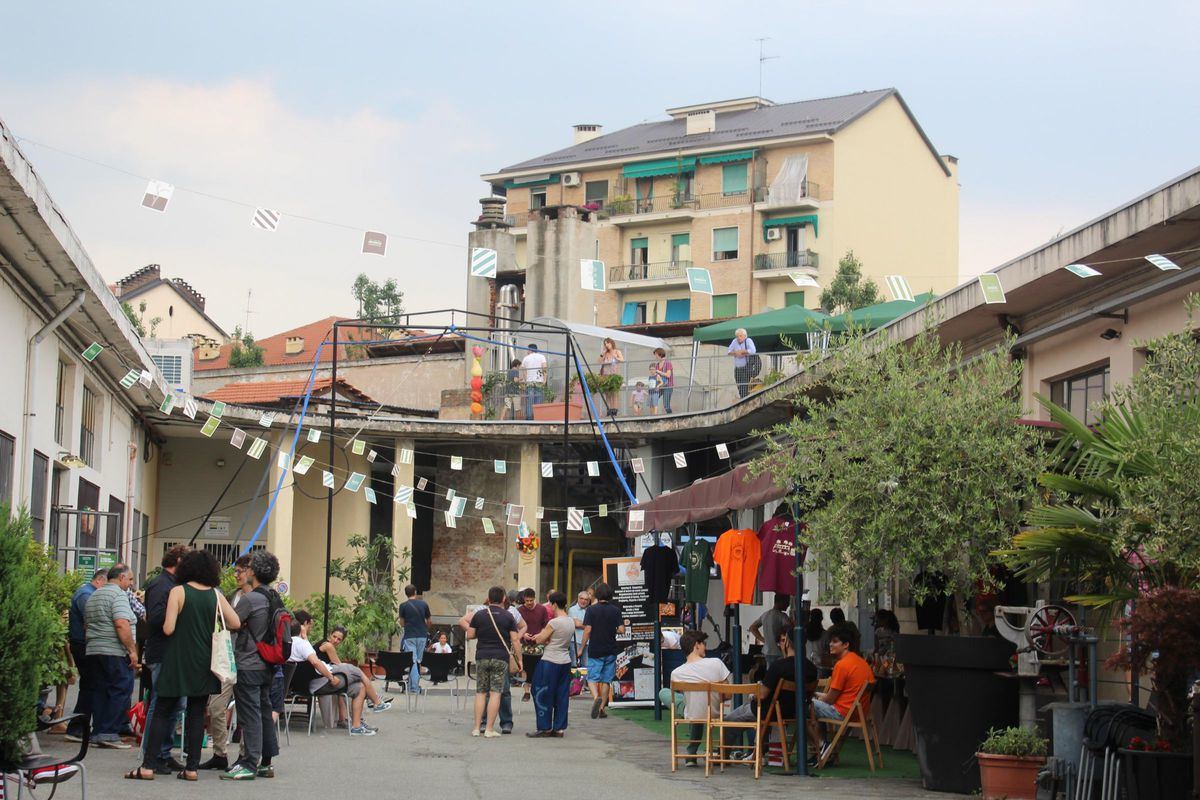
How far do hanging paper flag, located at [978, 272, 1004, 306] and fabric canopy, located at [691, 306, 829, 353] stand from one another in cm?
1542

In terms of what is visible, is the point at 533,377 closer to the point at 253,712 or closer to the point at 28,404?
the point at 28,404

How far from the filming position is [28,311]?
16984mm

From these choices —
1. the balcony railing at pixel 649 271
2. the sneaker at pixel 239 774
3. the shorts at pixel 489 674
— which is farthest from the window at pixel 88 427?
the balcony railing at pixel 649 271

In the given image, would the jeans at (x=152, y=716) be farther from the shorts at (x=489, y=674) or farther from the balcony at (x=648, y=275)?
the balcony at (x=648, y=275)

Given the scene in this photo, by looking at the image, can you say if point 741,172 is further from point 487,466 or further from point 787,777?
point 787,777

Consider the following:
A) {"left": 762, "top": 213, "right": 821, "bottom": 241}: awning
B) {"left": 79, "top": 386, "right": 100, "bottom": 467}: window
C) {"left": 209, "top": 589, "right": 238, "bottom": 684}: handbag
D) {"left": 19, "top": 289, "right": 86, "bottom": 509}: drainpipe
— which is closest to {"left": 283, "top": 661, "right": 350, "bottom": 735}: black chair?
{"left": 19, "top": 289, "right": 86, "bottom": 509}: drainpipe

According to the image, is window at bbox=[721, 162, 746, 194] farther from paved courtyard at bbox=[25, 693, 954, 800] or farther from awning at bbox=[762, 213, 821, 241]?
paved courtyard at bbox=[25, 693, 954, 800]

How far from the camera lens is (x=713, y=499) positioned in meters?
15.9

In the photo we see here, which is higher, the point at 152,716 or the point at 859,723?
the point at 152,716

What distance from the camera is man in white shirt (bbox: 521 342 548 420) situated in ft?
117

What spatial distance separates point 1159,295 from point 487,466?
80.2 feet

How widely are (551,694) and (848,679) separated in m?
4.19

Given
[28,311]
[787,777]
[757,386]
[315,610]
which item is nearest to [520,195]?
[757,386]

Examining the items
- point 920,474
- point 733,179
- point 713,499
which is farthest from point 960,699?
point 733,179
